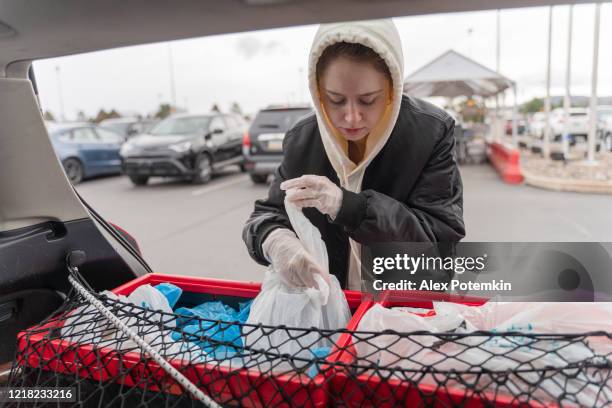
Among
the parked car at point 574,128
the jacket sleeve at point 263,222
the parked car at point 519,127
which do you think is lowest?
the parked car at point 519,127

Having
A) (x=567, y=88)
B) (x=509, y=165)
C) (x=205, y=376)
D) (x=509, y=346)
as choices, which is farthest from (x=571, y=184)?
(x=205, y=376)

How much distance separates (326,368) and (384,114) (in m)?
0.83

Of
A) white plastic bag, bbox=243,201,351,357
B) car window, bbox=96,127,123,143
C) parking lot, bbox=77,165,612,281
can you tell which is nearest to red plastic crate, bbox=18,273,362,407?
white plastic bag, bbox=243,201,351,357

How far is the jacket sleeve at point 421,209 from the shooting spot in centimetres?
125

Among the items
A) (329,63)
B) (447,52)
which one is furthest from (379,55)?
(447,52)

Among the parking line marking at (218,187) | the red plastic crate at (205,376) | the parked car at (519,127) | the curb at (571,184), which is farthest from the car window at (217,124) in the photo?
the parked car at (519,127)

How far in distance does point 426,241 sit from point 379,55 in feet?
1.78

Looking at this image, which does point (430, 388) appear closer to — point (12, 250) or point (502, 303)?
point (502, 303)

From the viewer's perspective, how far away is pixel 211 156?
1112 centimetres

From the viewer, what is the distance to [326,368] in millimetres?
921

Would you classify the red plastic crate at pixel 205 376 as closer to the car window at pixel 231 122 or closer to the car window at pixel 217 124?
the car window at pixel 217 124

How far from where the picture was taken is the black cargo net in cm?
84

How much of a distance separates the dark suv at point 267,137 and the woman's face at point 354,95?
806 cm

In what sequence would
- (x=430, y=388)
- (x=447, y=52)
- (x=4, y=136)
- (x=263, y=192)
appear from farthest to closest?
(x=447, y=52) < (x=263, y=192) < (x=4, y=136) < (x=430, y=388)
